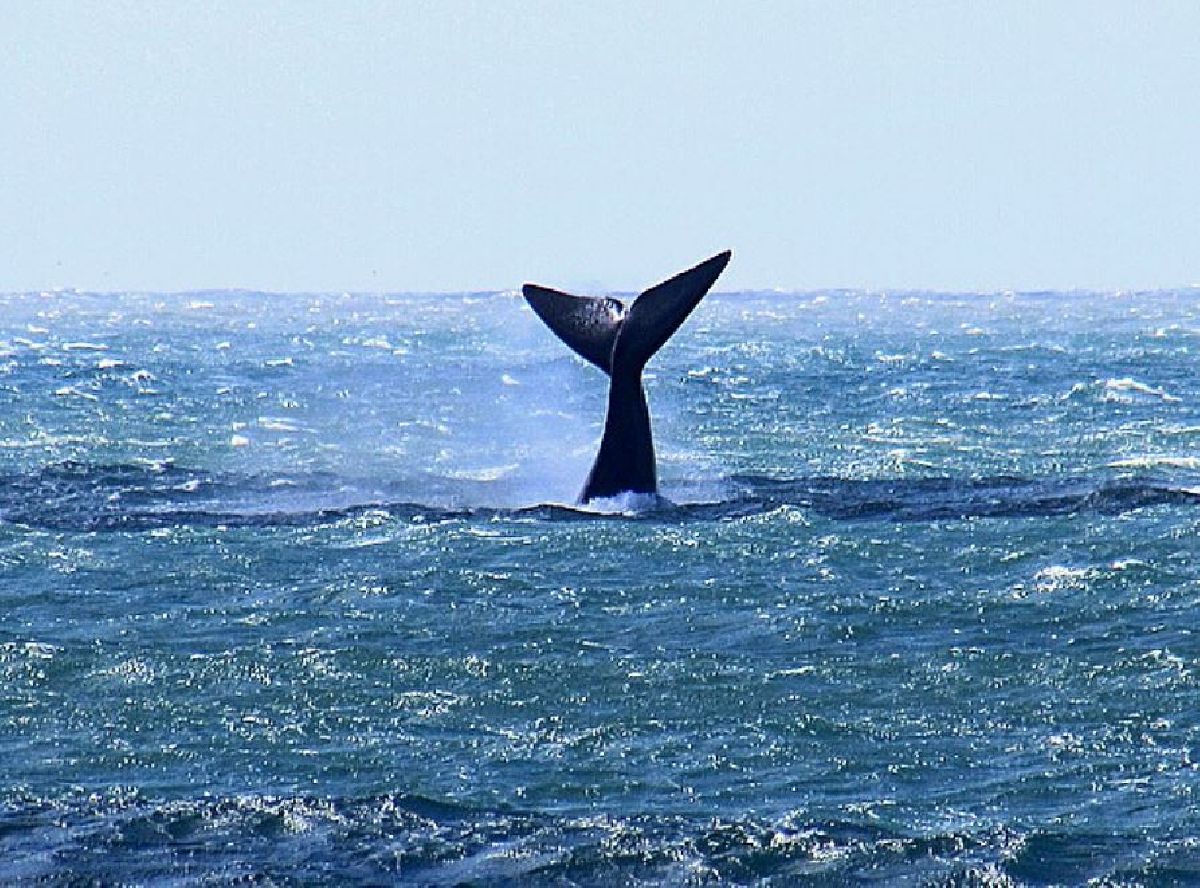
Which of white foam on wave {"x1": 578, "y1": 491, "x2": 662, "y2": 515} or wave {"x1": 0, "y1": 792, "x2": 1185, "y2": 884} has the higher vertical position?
white foam on wave {"x1": 578, "y1": 491, "x2": 662, "y2": 515}

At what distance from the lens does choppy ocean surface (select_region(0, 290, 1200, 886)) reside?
1206cm

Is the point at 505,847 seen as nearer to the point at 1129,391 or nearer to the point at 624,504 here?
the point at 624,504

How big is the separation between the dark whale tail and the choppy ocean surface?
0.85 metres

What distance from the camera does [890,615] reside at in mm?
18031

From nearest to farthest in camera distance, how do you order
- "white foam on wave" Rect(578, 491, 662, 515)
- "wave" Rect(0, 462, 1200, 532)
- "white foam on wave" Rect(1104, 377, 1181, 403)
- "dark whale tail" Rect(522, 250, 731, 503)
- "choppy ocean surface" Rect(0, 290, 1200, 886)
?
"choppy ocean surface" Rect(0, 290, 1200, 886) < "dark whale tail" Rect(522, 250, 731, 503) < "white foam on wave" Rect(578, 491, 662, 515) < "wave" Rect(0, 462, 1200, 532) < "white foam on wave" Rect(1104, 377, 1181, 403)

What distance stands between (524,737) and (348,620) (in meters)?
4.35

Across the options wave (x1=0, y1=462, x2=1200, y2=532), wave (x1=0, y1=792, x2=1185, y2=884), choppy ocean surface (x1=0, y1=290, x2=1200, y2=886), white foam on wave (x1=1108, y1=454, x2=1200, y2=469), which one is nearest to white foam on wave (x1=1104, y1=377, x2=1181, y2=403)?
choppy ocean surface (x1=0, y1=290, x2=1200, y2=886)

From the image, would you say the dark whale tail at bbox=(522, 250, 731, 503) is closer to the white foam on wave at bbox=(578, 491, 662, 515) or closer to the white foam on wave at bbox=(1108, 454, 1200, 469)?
the white foam on wave at bbox=(578, 491, 662, 515)

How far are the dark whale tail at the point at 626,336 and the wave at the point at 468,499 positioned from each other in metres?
0.54

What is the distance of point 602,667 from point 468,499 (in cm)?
1041

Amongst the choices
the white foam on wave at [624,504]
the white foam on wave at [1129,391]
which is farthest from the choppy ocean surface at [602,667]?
the white foam on wave at [1129,391]

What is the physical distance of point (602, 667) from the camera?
16219mm

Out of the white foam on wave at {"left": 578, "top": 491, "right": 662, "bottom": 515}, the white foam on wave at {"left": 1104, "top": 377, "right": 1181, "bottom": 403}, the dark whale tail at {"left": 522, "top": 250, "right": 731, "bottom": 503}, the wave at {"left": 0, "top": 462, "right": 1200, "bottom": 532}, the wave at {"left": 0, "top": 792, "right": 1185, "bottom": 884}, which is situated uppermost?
the dark whale tail at {"left": 522, "top": 250, "right": 731, "bottom": 503}

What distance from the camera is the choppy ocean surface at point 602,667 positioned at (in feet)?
39.6
